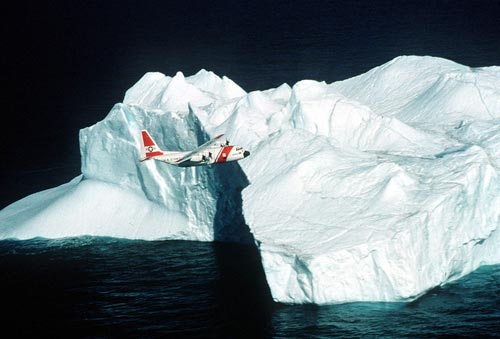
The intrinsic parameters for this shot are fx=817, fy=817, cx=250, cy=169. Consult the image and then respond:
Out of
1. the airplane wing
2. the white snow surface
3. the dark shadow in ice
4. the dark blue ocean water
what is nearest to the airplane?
the airplane wing

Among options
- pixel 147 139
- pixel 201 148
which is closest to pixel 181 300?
pixel 201 148

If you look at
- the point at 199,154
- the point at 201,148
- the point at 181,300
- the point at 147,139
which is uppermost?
the point at 147,139

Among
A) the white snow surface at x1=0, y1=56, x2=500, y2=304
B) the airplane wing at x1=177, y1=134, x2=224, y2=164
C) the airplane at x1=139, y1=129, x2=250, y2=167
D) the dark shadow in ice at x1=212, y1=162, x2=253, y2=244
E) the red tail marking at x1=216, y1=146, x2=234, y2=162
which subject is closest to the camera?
the white snow surface at x1=0, y1=56, x2=500, y2=304

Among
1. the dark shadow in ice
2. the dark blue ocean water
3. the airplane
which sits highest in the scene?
the airplane

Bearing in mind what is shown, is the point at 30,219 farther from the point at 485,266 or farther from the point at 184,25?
the point at 184,25

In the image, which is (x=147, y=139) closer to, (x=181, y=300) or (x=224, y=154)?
(x=224, y=154)

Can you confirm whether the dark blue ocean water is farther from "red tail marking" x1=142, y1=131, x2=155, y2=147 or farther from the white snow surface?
"red tail marking" x1=142, y1=131, x2=155, y2=147

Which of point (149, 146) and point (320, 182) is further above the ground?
point (149, 146)

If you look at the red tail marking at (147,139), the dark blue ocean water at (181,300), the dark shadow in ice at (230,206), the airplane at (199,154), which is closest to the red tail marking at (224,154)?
the airplane at (199,154)

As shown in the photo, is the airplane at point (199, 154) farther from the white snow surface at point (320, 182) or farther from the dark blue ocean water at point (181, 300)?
the dark blue ocean water at point (181, 300)
